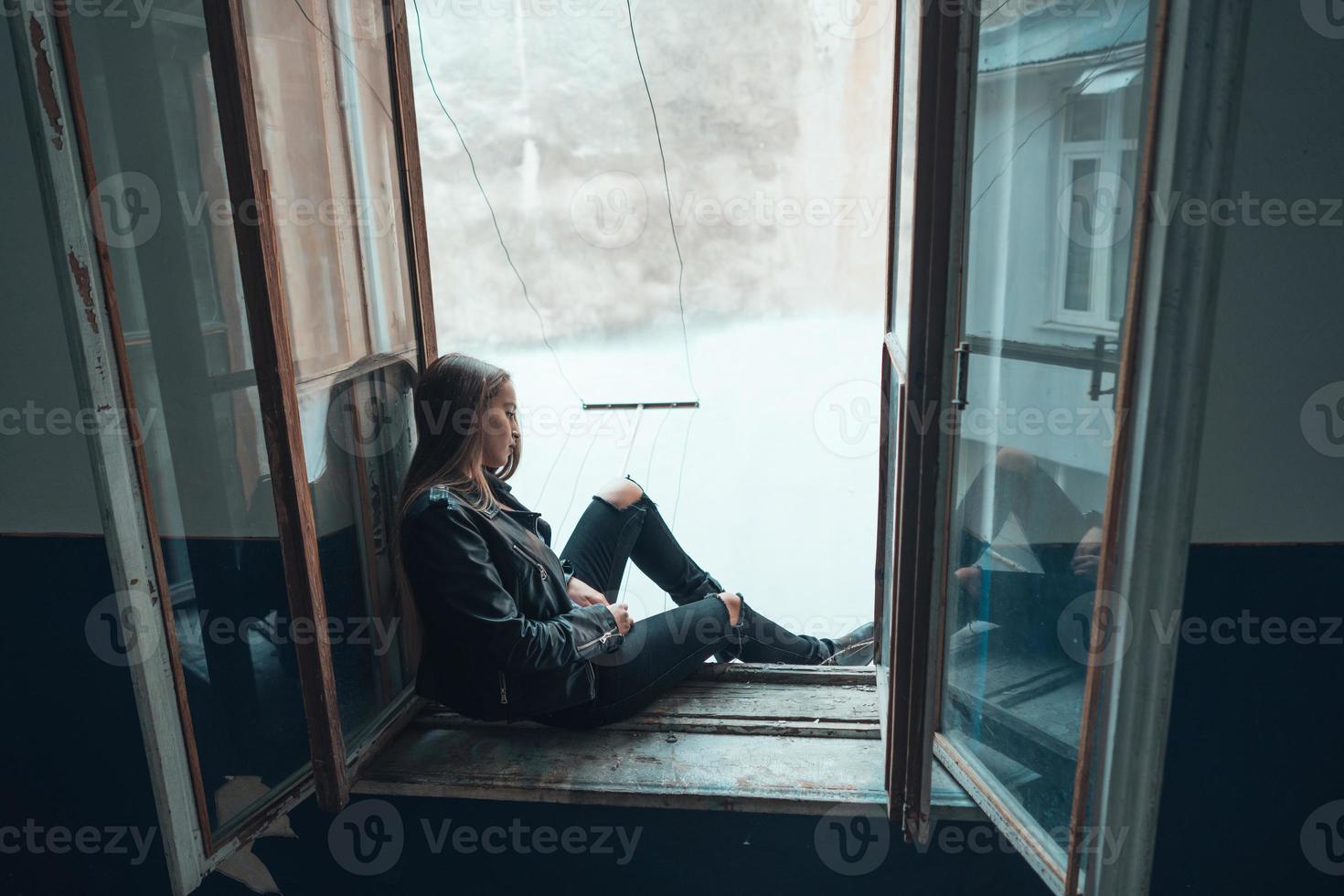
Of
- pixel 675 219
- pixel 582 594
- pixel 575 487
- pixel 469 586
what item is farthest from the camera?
pixel 675 219

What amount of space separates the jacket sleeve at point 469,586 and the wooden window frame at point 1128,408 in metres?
0.68

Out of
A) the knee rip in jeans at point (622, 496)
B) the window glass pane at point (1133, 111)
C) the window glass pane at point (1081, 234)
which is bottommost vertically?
the knee rip in jeans at point (622, 496)

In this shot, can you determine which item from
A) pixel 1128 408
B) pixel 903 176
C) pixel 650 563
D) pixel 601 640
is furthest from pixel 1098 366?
pixel 650 563

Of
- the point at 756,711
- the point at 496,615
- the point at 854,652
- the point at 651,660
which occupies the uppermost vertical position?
the point at 496,615

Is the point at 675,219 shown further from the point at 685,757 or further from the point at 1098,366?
the point at 1098,366

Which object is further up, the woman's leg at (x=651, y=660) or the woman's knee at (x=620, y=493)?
the woman's knee at (x=620, y=493)

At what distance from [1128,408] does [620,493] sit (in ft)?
4.81

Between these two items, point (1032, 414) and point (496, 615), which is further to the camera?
point (496, 615)

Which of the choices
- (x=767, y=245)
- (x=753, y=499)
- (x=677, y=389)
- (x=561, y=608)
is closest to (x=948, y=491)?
(x=561, y=608)

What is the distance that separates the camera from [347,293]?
1.76m

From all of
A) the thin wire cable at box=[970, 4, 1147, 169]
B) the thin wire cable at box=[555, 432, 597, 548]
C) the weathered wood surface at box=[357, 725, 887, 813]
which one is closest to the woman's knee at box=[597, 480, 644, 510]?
the weathered wood surface at box=[357, 725, 887, 813]

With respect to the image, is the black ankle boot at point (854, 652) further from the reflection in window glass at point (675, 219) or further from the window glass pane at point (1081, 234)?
the reflection in window glass at point (675, 219)

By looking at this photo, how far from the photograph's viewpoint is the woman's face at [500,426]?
5.93 ft

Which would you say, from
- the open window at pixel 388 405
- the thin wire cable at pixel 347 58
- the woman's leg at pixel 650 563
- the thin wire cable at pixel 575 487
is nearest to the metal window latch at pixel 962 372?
the open window at pixel 388 405
